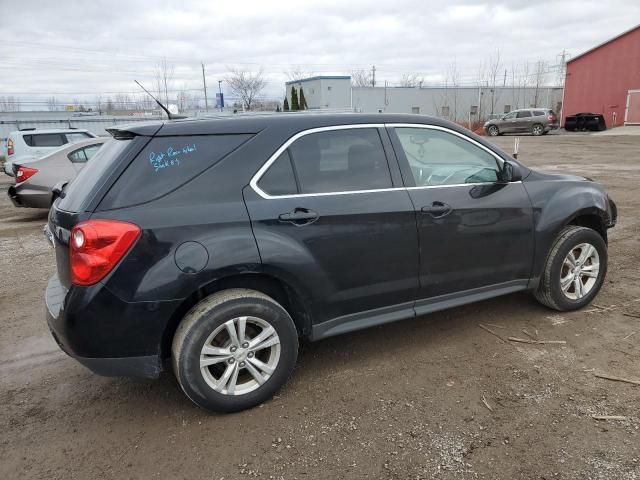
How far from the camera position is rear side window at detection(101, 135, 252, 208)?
272 cm

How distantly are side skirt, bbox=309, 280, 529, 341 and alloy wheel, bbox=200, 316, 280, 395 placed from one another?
341 millimetres

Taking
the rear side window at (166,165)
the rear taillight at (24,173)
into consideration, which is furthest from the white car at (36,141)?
the rear side window at (166,165)

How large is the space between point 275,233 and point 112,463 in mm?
1535

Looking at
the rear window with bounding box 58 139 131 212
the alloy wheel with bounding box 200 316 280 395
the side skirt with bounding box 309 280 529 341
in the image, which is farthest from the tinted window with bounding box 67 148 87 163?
the side skirt with bounding box 309 280 529 341

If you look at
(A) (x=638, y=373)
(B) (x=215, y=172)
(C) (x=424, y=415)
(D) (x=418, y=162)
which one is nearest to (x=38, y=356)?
(B) (x=215, y=172)

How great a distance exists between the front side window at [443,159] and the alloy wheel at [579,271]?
1.11m

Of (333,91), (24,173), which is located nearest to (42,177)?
(24,173)

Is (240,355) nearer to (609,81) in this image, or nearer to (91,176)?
(91,176)

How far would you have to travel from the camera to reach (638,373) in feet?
10.7

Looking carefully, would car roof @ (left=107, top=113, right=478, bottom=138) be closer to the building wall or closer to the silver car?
the silver car

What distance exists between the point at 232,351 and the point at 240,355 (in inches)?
2.3

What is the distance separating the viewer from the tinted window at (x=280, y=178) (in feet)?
9.75

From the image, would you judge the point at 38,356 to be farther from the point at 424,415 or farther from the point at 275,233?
the point at 424,415

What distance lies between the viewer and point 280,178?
3.02 m
